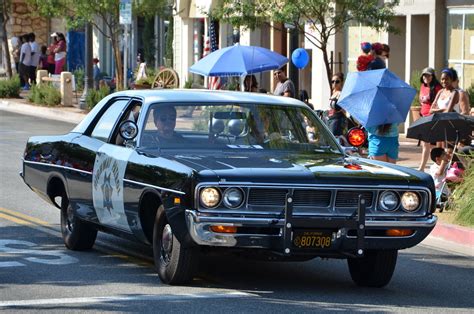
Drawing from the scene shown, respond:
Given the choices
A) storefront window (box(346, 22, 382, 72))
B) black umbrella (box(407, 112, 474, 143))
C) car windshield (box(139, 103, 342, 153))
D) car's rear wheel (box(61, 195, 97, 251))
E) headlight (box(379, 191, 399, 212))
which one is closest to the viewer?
headlight (box(379, 191, 399, 212))

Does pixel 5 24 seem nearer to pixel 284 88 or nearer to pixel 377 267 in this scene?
pixel 284 88

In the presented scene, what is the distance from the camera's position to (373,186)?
10.1m

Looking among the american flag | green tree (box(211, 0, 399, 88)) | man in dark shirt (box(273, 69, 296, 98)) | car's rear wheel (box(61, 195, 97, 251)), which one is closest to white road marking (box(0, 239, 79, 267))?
car's rear wheel (box(61, 195, 97, 251))

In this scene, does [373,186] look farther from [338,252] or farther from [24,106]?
[24,106]

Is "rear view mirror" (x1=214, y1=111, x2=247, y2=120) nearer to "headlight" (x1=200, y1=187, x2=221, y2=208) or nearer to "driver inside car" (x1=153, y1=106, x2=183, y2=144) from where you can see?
"driver inside car" (x1=153, y1=106, x2=183, y2=144)

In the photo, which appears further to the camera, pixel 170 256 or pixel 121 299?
pixel 170 256

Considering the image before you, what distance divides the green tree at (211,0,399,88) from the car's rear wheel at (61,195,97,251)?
40.5ft

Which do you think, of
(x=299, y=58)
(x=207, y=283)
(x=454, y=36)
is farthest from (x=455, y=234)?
(x=454, y=36)

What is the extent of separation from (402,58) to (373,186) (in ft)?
65.7

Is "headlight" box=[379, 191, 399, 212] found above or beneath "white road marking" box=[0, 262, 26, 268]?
above

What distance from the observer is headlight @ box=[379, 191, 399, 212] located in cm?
1015

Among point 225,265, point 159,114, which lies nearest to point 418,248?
point 225,265

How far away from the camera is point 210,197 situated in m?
9.84

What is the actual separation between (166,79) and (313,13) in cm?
1054
